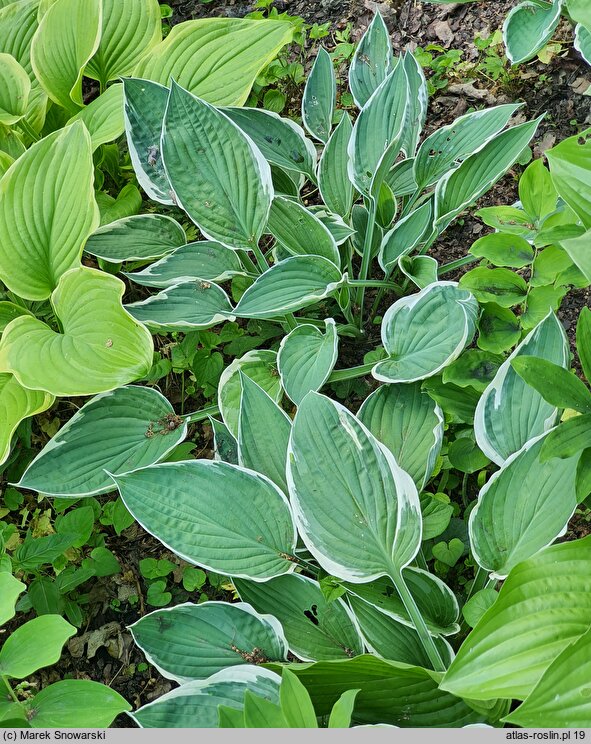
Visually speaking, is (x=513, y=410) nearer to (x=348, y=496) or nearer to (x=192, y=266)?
(x=348, y=496)

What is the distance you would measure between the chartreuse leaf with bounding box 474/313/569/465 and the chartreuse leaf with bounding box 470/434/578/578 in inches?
2.9

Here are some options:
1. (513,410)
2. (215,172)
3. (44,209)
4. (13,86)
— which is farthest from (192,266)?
(513,410)

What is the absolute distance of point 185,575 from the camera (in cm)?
146

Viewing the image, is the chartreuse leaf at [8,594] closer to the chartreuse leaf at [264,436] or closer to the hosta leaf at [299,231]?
the chartreuse leaf at [264,436]

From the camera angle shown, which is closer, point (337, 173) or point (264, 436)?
point (264, 436)

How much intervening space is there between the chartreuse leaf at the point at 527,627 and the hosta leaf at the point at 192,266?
0.88m

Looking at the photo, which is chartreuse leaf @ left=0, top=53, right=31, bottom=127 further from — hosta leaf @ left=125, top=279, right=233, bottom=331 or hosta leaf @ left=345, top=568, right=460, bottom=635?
hosta leaf @ left=345, top=568, right=460, bottom=635

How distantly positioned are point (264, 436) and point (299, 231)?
1.53 ft

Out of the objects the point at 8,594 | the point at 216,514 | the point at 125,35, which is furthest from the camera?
the point at 125,35

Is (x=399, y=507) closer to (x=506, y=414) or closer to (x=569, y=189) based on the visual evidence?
(x=506, y=414)

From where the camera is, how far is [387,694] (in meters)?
1.05

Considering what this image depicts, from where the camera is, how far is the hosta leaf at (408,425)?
4.33 feet

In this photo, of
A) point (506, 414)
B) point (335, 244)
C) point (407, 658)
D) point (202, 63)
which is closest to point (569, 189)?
point (506, 414)

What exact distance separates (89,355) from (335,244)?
557 millimetres
